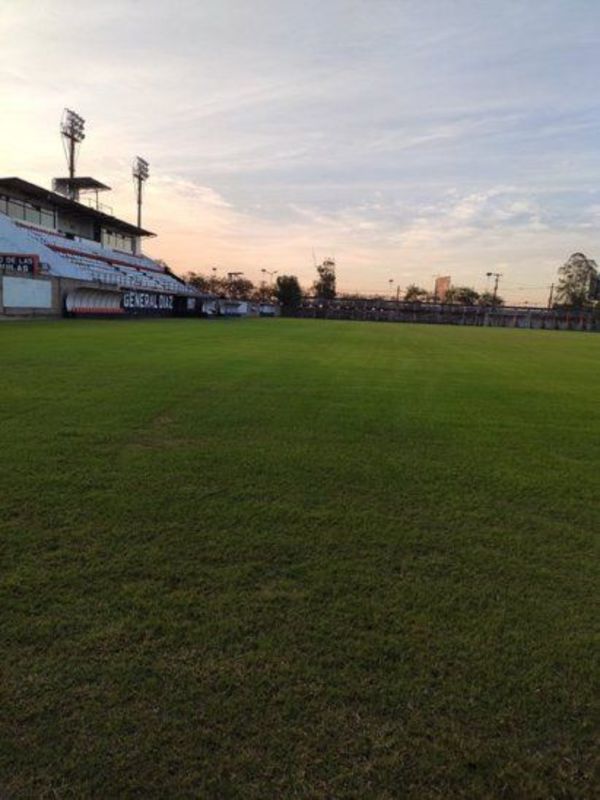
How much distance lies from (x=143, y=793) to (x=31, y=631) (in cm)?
117

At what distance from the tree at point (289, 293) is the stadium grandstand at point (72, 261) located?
33641 millimetres

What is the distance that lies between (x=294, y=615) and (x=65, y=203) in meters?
56.1

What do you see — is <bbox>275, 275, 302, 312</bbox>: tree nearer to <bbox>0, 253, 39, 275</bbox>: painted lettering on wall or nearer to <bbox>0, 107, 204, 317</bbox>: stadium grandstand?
<bbox>0, 107, 204, 317</bbox>: stadium grandstand

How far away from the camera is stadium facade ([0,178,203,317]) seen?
106ft

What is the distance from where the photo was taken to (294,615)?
304cm

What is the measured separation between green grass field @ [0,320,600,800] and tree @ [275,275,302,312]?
97240 millimetres

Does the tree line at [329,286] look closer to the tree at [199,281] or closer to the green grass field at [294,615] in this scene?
the tree at [199,281]

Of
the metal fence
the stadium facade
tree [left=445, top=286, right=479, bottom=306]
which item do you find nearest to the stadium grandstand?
the stadium facade

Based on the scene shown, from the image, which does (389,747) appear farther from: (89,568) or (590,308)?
(590,308)

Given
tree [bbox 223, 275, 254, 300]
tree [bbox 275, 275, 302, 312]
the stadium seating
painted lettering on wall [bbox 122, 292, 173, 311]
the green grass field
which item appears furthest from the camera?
tree [bbox 223, 275, 254, 300]

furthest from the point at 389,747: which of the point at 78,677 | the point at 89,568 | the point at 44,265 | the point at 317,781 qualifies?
the point at 44,265

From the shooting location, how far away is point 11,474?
16.5 ft

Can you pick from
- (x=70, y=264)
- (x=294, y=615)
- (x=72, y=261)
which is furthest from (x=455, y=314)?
(x=294, y=615)

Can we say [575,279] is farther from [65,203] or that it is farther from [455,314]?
[65,203]
